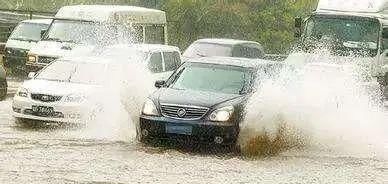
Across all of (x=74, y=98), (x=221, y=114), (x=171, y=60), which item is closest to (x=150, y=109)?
(x=221, y=114)

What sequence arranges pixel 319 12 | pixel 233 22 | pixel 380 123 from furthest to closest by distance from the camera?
pixel 233 22 → pixel 319 12 → pixel 380 123

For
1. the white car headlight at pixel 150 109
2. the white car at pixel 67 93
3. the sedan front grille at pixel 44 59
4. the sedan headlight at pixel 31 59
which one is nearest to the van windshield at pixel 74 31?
the sedan front grille at pixel 44 59

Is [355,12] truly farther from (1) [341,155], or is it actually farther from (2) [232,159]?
(2) [232,159]

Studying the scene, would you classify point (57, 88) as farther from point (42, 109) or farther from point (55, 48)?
point (55, 48)

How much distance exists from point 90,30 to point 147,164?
12.3 m

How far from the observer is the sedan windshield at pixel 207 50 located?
2464cm

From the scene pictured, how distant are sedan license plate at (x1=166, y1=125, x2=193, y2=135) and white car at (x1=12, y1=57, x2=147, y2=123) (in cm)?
231

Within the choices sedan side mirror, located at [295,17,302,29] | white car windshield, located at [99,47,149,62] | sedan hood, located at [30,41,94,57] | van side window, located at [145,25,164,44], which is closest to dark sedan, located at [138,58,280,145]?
white car windshield, located at [99,47,149,62]

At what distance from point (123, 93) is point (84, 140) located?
1663 millimetres

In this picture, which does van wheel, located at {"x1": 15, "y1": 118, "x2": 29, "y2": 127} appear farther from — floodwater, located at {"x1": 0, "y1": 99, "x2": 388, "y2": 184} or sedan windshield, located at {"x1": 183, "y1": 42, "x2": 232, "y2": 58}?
sedan windshield, located at {"x1": 183, "y1": 42, "x2": 232, "y2": 58}

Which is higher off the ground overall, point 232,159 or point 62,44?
point 232,159

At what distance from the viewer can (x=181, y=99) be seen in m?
13.1

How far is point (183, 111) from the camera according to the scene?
42.2ft

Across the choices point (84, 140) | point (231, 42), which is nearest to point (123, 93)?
point (84, 140)
